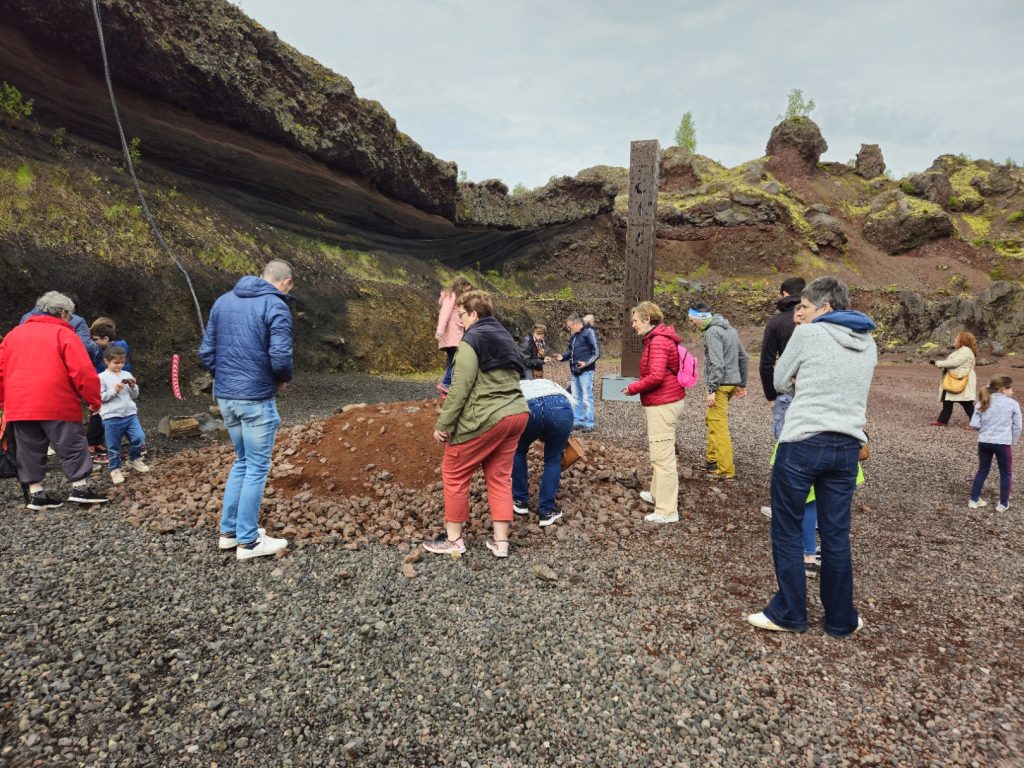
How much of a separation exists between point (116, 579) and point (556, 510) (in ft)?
11.9

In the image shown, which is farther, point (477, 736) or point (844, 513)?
point (844, 513)

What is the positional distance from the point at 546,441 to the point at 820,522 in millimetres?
2336

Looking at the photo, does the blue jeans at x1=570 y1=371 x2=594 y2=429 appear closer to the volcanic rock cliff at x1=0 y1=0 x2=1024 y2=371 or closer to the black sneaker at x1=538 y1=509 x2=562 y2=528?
the black sneaker at x1=538 y1=509 x2=562 y2=528

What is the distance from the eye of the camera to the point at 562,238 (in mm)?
29391

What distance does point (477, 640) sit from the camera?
134 inches

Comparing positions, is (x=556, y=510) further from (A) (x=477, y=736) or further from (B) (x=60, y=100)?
(B) (x=60, y=100)

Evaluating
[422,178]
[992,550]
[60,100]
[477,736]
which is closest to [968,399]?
[992,550]

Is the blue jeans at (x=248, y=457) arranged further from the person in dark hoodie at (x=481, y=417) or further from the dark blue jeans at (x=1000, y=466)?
the dark blue jeans at (x=1000, y=466)

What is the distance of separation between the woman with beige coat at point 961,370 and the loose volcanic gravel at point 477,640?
5.47 meters

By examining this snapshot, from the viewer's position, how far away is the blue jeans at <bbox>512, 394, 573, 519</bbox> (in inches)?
191

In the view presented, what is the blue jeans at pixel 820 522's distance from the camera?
3320mm

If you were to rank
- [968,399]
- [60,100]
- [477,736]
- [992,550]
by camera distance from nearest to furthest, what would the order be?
1. [477,736]
2. [992,550]
3. [968,399]
4. [60,100]

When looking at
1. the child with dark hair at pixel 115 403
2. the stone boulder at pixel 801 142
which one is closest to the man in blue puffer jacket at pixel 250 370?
the child with dark hair at pixel 115 403

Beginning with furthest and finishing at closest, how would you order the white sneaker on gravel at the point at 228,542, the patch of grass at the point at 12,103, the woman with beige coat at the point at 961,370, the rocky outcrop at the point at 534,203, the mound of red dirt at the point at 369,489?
1. the rocky outcrop at the point at 534,203
2. the patch of grass at the point at 12,103
3. the woman with beige coat at the point at 961,370
4. the mound of red dirt at the point at 369,489
5. the white sneaker on gravel at the point at 228,542
